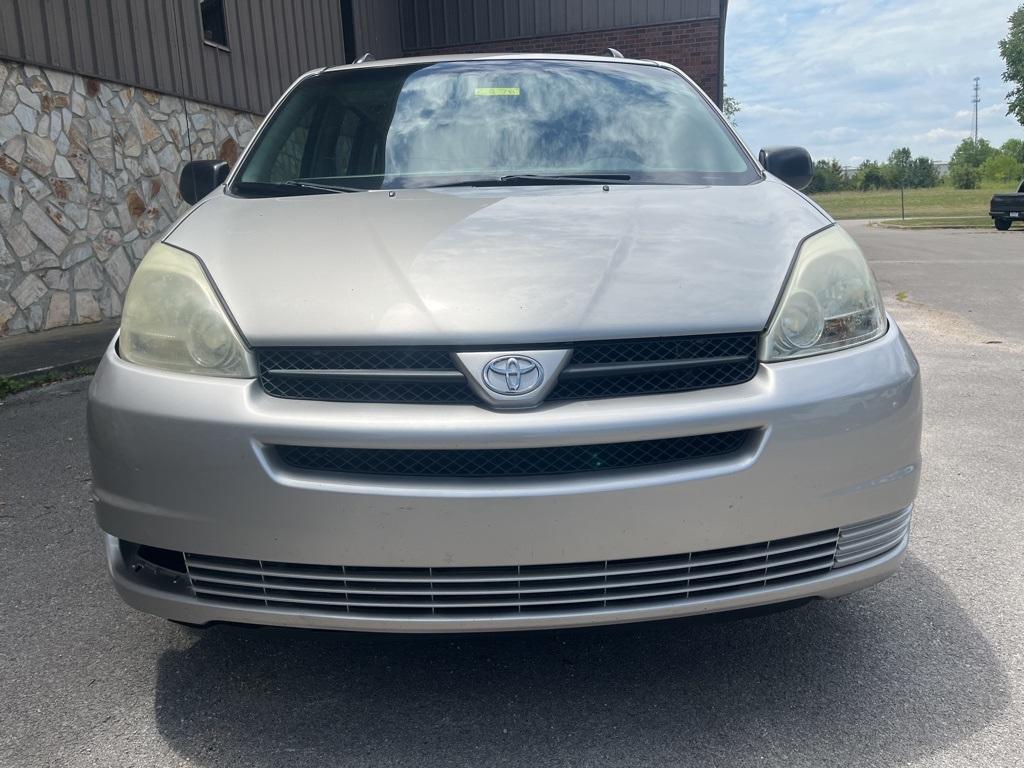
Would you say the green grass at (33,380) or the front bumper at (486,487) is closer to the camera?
the front bumper at (486,487)

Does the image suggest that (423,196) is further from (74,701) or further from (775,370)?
(74,701)

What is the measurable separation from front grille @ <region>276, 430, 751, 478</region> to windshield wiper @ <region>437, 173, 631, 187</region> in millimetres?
1168

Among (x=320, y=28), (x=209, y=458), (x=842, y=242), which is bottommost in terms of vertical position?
(x=209, y=458)

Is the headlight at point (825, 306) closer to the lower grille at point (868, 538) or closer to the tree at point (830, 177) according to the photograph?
the lower grille at point (868, 538)

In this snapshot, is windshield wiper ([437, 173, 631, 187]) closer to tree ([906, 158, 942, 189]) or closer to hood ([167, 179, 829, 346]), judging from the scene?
hood ([167, 179, 829, 346])

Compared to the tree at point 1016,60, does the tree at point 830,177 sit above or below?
below

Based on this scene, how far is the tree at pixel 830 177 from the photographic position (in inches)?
3357

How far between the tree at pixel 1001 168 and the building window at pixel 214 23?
79967 millimetres

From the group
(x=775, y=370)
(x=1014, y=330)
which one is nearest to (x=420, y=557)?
(x=775, y=370)

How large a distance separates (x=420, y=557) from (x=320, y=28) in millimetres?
12554

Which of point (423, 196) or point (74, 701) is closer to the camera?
point (74, 701)

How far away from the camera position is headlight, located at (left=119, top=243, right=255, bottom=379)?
1.89m

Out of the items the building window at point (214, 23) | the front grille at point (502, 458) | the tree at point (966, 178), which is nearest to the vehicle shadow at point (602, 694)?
the front grille at point (502, 458)

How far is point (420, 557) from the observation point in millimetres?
1728
